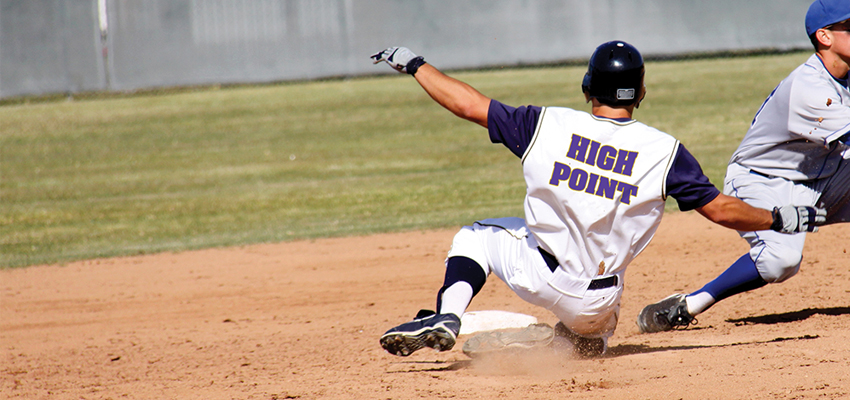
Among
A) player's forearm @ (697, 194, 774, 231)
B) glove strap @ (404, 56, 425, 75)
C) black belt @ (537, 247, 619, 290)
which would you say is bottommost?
black belt @ (537, 247, 619, 290)

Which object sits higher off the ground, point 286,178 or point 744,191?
point 744,191

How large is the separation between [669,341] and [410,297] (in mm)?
1961

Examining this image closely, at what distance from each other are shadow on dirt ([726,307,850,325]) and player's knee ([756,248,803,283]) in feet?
1.74

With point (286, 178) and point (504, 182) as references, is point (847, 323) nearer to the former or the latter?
point (504, 182)

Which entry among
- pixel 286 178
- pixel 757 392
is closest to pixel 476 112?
pixel 757 392

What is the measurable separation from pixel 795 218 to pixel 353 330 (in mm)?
2703

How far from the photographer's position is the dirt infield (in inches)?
142

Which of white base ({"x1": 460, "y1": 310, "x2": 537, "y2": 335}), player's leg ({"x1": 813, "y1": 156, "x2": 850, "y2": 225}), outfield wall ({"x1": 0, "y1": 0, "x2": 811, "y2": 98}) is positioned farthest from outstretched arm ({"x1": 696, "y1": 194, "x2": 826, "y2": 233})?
outfield wall ({"x1": 0, "y1": 0, "x2": 811, "y2": 98})

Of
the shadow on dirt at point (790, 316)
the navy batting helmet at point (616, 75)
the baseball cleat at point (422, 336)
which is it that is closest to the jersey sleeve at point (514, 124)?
the navy batting helmet at point (616, 75)

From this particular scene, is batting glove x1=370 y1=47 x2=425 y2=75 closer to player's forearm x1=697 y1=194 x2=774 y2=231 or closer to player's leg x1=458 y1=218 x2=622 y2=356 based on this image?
player's leg x1=458 y1=218 x2=622 y2=356

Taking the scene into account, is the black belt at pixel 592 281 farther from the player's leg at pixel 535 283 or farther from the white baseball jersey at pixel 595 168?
the white baseball jersey at pixel 595 168

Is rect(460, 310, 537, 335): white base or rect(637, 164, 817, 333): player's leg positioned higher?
rect(637, 164, 817, 333): player's leg

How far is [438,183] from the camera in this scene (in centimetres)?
1029

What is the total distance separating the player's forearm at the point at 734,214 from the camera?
3352mm
